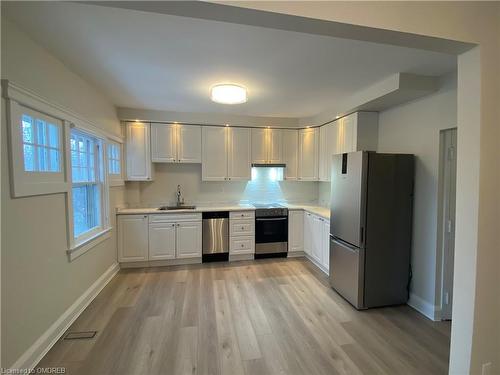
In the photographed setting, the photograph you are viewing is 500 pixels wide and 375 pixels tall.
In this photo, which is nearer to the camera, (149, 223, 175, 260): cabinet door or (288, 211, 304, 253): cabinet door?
(149, 223, 175, 260): cabinet door

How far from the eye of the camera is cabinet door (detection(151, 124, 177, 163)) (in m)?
4.18

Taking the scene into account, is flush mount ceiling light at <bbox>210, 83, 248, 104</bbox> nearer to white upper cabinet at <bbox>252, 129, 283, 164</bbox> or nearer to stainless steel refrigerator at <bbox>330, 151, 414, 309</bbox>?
stainless steel refrigerator at <bbox>330, 151, 414, 309</bbox>

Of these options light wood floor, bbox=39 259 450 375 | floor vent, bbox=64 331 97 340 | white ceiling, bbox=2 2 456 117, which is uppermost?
white ceiling, bbox=2 2 456 117

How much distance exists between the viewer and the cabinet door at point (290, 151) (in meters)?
4.70

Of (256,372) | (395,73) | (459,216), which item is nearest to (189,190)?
(256,372)

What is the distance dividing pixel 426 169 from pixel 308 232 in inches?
82.9

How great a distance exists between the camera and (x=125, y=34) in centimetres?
184

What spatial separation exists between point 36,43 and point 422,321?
4.41m

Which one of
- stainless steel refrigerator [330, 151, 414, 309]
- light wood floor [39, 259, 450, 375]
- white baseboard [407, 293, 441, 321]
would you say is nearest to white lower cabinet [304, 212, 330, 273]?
light wood floor [39, 259, 450, 375]

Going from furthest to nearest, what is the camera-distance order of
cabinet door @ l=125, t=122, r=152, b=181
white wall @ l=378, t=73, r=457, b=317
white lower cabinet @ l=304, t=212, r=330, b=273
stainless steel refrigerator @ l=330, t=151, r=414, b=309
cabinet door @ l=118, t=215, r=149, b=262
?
cabinet door @ l=125, t=122, r=152, b=181 → cabinet door @ l=118, t=215, r=149, b=262 → white lower cabinet @ l=304, t=212, r=330, b=273 → stainless steel refrigerator @ l=330, t=151, r=414, b=309 → white wall @ l=378, t=73, r=457, b=317

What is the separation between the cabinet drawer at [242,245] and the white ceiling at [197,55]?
7.82ft

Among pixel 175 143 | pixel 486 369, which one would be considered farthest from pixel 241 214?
pixel 486 369

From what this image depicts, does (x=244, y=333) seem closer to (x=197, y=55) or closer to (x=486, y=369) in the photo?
(x=486, y=369)

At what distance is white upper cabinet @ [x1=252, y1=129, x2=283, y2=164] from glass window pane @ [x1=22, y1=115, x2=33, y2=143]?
3.20m
